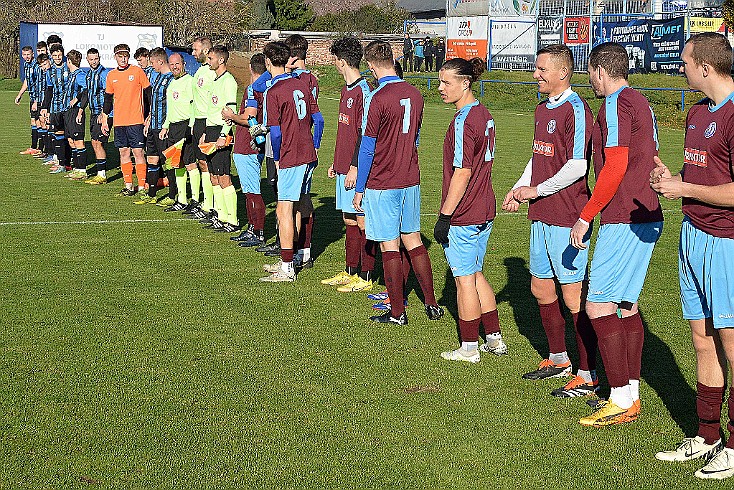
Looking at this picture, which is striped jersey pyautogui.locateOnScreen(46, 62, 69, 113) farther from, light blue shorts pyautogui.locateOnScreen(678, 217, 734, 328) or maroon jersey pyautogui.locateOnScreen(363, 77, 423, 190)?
light blue shorts pyautogui.locateOnScreen(678, 217, 734, 328)

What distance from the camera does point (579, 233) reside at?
5.54 metres

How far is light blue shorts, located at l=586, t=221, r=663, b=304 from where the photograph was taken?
5.55 metres

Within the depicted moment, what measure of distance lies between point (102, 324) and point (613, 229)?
4399 millimetres

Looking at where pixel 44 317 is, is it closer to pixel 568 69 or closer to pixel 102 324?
pixel 102 324

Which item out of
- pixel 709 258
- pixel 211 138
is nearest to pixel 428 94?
pixel 211 138

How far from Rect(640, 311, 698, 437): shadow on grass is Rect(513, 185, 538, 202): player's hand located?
5.24ft

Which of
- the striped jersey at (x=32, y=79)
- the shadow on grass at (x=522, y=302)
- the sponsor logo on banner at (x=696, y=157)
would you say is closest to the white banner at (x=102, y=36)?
the striped jersey at (x=32, y=79)

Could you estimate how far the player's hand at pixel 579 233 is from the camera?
5.52 meters

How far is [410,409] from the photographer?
19.7ft

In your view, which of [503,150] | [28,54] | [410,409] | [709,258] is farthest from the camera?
[503,150]

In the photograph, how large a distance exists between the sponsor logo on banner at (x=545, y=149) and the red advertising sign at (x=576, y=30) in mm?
31452

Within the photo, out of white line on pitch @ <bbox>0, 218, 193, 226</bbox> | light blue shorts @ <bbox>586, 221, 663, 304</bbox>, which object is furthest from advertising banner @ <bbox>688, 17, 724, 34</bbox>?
light blue shorts @ <bbox>586, 221, 663, 304</bbox>

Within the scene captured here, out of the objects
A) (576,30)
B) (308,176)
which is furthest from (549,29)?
(308,176)

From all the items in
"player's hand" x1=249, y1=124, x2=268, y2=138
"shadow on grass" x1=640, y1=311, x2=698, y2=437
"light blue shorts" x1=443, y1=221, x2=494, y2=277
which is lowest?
"shadow on grass" x1=640, y1=311, x2=698, y2=437
